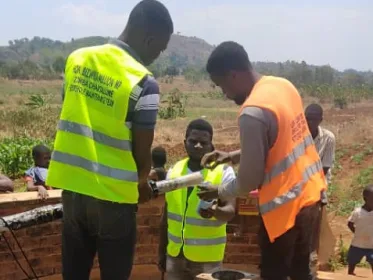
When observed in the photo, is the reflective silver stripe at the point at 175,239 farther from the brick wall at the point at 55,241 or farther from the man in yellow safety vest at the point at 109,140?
the man in yellow safety vest at the point at 109,140

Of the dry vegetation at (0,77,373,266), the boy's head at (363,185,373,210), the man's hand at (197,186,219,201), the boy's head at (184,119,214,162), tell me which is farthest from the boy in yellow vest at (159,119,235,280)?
the dry vegetation at (0,77,373,266)

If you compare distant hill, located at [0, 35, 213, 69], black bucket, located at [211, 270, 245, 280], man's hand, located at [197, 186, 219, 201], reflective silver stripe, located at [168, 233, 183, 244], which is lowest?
reflective silver stripe, located at [168, 233, 183, 244]

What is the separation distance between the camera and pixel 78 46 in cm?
13700

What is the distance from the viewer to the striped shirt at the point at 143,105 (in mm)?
2729

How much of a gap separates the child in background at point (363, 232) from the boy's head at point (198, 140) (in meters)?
3.58

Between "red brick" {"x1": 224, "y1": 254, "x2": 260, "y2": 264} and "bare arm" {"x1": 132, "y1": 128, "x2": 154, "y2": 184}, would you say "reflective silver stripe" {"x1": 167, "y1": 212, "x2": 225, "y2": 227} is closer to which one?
"bare arm" {"x1": 132, "y1": 128, "x2": 154, "y2": 184}

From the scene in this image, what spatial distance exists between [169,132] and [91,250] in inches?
847

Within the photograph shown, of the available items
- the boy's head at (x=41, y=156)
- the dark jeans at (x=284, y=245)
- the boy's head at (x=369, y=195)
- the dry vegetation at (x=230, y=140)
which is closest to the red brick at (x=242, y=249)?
the boy's head at (x=41, y=156)

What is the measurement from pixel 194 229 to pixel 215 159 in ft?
1.93

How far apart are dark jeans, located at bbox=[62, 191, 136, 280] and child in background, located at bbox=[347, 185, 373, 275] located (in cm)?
491

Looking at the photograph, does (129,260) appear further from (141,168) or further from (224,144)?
(224,144)

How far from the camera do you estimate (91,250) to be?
3006 mm

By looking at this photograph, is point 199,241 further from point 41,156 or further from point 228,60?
point 41,156

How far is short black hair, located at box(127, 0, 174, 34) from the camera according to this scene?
2916 millimetres
